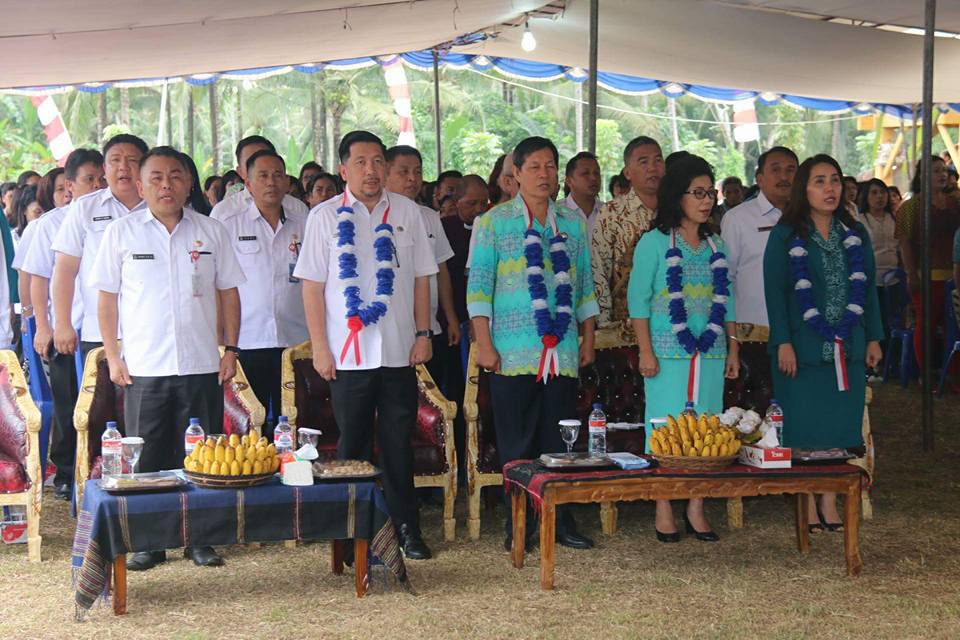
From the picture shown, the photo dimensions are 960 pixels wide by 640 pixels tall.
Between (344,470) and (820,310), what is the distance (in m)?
2.35

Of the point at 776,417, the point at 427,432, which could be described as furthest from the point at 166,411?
the point at 776,417

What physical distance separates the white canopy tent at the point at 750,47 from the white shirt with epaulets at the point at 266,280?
445cm

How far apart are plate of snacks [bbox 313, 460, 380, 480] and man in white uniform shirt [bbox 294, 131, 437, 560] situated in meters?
0.34

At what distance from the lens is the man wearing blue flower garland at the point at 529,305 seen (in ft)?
17.9

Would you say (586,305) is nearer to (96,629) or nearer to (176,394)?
(176,394)

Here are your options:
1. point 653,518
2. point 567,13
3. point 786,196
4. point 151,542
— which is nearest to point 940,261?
point 567,13

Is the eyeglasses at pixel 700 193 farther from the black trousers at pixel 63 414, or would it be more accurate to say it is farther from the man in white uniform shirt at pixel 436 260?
the black trousers at pixel 63 414

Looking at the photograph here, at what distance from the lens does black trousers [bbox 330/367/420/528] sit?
17.7ft

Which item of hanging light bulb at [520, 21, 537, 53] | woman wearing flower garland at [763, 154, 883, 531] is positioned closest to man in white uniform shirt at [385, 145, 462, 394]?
woman wearing flower garland at [763, 154, 883, 531]

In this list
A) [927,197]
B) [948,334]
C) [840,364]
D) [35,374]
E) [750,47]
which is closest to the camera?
[840,364]

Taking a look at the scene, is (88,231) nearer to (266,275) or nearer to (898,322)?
(266,275)

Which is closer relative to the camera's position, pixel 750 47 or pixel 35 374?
pixel 35 374

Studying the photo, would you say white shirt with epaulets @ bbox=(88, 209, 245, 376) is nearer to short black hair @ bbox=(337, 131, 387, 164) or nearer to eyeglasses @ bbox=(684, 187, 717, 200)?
short black hair @ bbox=(337, 131, 387, 164)

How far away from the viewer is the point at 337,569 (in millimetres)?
5230
